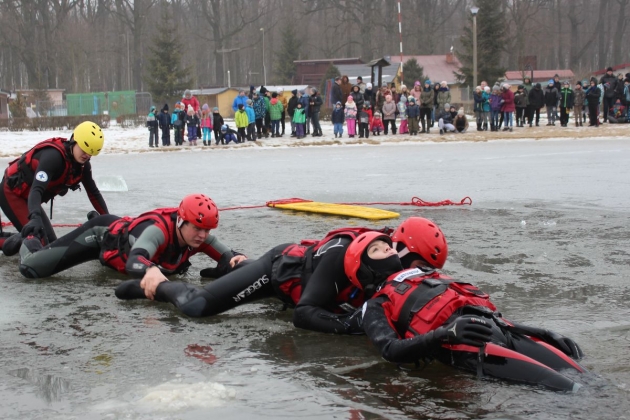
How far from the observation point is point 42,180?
7363mm

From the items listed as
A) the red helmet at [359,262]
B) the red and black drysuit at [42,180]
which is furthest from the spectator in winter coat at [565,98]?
the red helmet at [359,262]

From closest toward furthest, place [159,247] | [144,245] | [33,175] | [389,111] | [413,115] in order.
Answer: [144,245]
[159,247]
[33,175]
[413,115]
[389,111]

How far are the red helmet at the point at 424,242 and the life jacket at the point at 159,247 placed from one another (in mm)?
2119

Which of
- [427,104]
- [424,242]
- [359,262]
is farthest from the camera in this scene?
[427,104]

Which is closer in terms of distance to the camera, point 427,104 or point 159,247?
point 159,247

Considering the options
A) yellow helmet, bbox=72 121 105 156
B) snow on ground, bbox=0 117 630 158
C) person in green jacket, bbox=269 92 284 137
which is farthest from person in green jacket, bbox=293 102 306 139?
yellow helmet, bbox=72 121 105 156

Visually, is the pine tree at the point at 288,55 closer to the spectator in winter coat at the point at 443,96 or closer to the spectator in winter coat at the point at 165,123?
the spectator in winter coat at the point at 443,96

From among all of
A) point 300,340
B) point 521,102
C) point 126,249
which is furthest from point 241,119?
point 300,340

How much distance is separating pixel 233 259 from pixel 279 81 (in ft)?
216

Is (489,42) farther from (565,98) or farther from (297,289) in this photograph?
(297,289)

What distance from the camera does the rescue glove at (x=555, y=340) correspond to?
14.5 ft

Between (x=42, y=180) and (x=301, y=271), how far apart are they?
3.17 m

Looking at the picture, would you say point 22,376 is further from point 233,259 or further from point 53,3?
point 53,3

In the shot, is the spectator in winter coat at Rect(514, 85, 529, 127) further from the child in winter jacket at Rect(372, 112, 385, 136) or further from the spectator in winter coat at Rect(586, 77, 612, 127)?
the child in winter jacket at Rect(372, 112, 385, 136)
